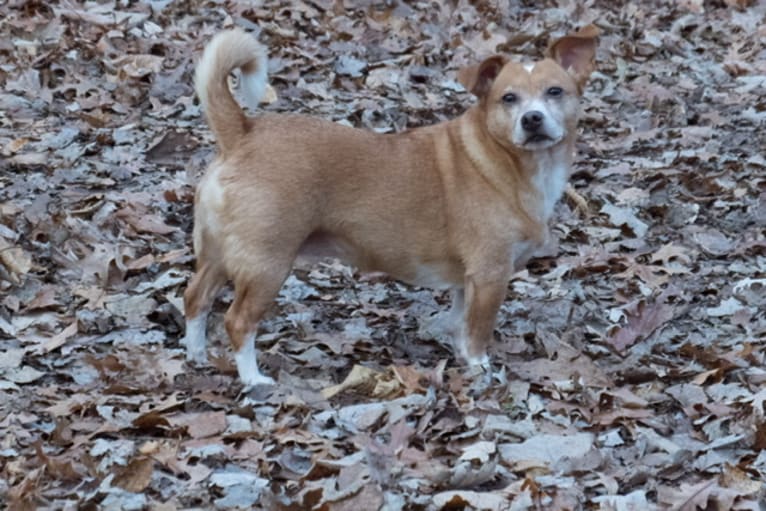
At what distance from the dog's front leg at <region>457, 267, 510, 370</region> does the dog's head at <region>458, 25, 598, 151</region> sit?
24.5 inches

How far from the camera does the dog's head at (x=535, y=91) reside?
5.45 m

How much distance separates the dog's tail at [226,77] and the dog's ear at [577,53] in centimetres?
144

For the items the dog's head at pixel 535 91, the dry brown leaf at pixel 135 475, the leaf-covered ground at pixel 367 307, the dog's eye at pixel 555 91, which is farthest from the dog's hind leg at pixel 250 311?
the dog's eye at pixel 555 91

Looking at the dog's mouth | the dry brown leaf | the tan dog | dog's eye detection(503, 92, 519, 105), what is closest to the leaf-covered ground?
the dry brown leaf

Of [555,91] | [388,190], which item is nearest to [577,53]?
[555,91]

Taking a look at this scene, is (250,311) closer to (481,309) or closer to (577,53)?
(481,309)

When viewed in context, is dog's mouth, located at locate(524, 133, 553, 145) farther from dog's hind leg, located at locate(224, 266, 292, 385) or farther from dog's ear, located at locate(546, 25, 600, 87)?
dog's hind leg, located at locate(224, 266, 292, 385)

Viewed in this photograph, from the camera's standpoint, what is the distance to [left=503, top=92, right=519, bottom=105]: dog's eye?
5.55m

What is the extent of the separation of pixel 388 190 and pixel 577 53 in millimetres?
1163

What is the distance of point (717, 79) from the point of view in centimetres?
1009

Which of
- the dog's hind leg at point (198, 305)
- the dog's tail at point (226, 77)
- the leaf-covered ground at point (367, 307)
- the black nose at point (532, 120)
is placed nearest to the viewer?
the leaf-covered ground at point (367, 307)

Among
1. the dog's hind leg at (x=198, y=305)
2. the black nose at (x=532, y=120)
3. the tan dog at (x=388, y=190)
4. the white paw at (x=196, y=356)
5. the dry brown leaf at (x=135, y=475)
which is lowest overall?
the white paw at (x=196, y=356)

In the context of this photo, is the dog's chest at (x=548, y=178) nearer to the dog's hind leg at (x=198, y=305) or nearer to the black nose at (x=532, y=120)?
the black nose at (x=532, y=120)

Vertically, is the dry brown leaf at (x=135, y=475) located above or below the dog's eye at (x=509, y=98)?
below
